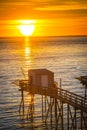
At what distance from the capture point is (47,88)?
52500 mm

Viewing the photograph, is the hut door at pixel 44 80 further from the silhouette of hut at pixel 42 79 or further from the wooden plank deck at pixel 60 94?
the wooden plank deck at pixel 60 94

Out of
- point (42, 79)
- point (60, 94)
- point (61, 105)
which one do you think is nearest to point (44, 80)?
point (42, 79)

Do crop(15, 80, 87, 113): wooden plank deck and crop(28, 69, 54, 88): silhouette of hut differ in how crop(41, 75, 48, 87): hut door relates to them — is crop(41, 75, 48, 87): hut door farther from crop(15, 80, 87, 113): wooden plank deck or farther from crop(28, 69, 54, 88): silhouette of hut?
crop(15, 80, 87, 113): wooden plank deck

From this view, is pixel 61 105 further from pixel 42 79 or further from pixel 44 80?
pixel 42 79

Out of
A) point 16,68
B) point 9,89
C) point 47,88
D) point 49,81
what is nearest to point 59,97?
point 47,88

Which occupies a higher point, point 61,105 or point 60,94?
point 60,94

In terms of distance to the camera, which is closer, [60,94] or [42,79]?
[60,94]

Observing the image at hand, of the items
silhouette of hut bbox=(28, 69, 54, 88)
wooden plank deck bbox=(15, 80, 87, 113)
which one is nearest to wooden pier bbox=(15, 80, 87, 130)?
wooden plank deck bbox=(15, 80, 87, 113)

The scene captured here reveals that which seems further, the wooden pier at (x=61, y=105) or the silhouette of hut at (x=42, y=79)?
the silhouette of hut at (x=42, y=79)

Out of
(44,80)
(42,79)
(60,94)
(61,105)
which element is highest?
(42,79)

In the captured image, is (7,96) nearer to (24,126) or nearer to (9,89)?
(9,89)

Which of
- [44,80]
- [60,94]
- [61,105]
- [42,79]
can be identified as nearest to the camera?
[60,94]

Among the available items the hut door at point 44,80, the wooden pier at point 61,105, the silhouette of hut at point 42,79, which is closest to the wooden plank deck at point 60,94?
the wooden pier at point 61,105

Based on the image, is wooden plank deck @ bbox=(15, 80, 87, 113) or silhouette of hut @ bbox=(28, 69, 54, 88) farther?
silhouette of hut @ bbox=(28, 69, 54, 88)
